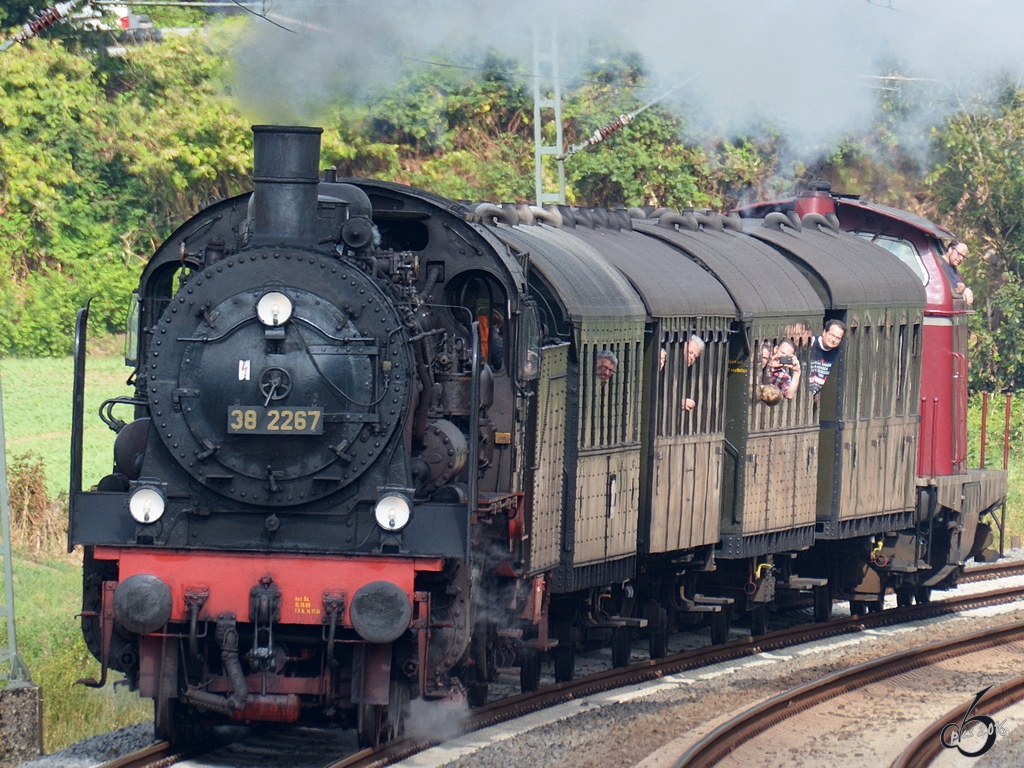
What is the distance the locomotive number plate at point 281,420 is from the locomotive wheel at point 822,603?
763 centimetres

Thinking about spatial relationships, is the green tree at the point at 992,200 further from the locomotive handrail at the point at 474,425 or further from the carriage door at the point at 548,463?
the locomotive handrail at the point at 474,425

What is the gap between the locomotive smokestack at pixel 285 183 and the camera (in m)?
8.68

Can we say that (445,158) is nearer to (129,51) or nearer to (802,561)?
(129,51)

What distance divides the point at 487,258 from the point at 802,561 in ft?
24.0

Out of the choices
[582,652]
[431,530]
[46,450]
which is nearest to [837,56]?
[582,652]

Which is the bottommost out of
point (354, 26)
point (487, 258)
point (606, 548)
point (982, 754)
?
point (982, 754)

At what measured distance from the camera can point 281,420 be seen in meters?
8.52

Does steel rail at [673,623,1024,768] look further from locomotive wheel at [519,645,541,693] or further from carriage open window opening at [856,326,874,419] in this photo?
carriage open window opening at [856,326,874,419]

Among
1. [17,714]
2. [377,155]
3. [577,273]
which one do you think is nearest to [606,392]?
[577,273]

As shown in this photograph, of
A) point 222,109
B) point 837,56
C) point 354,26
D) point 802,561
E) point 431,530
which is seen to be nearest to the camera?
point 431,530

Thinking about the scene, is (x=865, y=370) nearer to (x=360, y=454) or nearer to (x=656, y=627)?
(x=656, y=627)

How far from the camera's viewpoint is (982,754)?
32.3ft

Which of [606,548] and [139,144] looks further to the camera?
[139,144]

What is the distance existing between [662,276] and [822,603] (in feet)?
15.0
